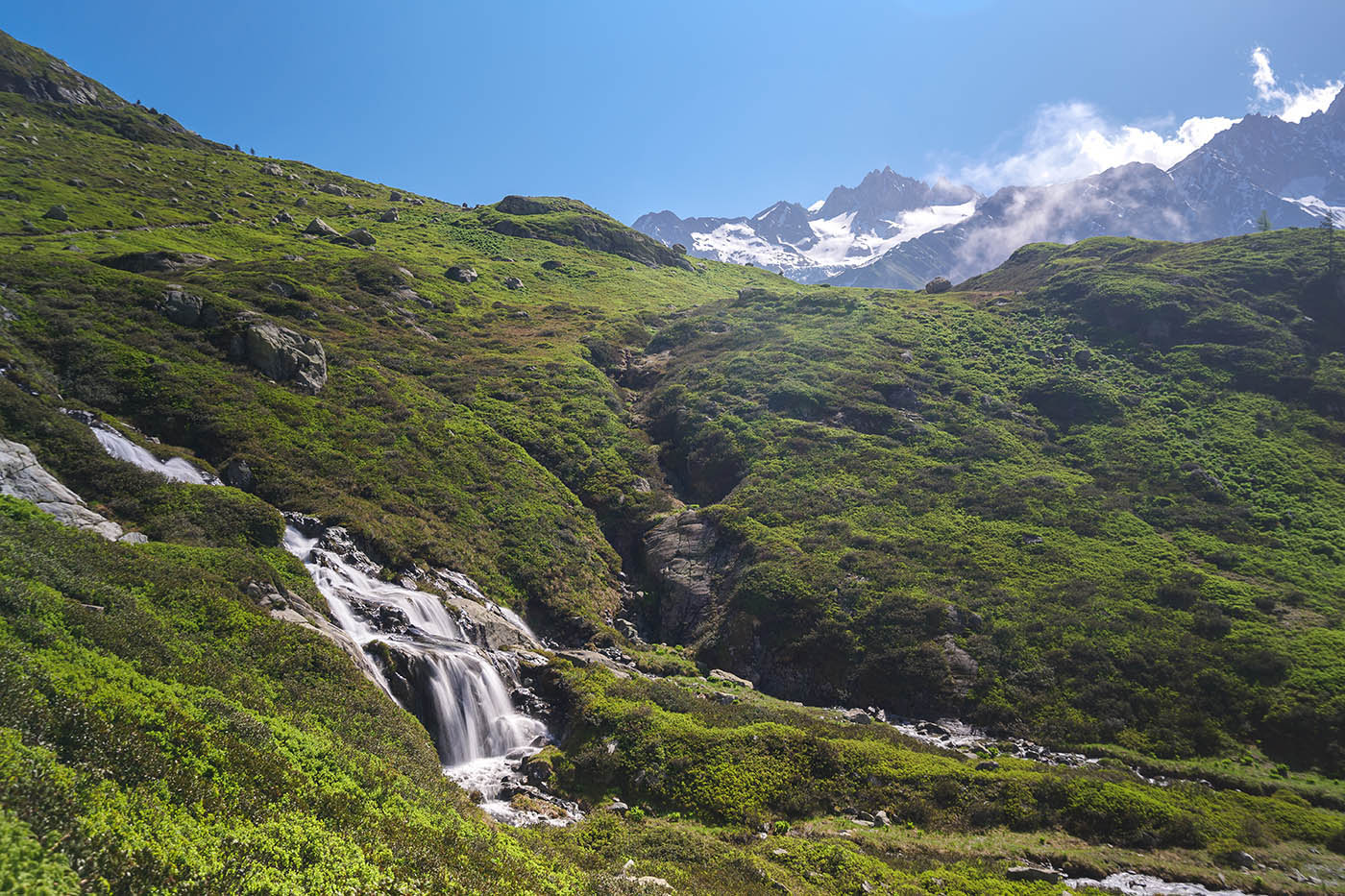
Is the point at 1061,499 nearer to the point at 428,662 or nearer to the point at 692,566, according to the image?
the point at 692,566

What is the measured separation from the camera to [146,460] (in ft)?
94.0

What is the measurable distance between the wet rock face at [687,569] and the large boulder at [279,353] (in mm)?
27752

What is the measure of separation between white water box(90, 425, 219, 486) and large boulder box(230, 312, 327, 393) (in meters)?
13.6

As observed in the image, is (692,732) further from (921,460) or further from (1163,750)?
(921,460)

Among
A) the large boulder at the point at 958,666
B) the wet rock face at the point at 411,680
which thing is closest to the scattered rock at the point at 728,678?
the large boulder at the point at 958,666

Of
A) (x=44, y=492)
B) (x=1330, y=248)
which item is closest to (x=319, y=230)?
Answer: (x=44, y=492)

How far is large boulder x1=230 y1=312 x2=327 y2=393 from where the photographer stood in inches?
1640

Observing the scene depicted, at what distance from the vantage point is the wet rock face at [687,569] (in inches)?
1581

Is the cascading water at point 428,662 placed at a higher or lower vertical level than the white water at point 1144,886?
higher

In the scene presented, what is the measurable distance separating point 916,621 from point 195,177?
137 m

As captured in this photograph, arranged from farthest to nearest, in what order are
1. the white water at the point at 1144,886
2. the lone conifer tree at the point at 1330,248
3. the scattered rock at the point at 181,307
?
the lone conifer tree at the point at 1330,248
the scattered rock at the point at 181,307
the white water at the point at 1144,886

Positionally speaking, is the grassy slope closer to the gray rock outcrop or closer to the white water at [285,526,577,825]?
the white water at [285,526,577,825]

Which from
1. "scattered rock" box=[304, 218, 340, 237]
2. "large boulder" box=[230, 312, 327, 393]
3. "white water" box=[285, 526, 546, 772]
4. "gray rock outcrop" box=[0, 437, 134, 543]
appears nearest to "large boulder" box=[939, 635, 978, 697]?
"white water" box=[285, 526, 546, 772]

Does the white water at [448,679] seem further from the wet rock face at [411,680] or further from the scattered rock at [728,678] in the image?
the scattered rock at [728,678]
